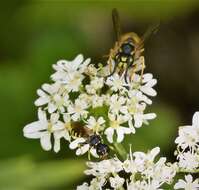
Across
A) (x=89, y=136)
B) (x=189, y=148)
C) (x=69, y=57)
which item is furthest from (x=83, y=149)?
(x=69, y=57)

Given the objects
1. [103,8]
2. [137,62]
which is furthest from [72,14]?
[137,62]

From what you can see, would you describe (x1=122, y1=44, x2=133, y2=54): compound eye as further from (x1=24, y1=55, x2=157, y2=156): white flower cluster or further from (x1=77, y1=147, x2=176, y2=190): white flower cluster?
(x1=77, y1=147, x2=176, y2=190): white flower cluster

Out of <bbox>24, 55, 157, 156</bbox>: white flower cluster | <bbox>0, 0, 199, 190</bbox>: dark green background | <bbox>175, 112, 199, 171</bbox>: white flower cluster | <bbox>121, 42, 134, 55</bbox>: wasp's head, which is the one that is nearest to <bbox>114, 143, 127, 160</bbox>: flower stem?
<bbox>24, 55, 157, 156</bbox>: white flower cluster

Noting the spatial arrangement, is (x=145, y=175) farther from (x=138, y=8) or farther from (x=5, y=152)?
(x=138, y=8)

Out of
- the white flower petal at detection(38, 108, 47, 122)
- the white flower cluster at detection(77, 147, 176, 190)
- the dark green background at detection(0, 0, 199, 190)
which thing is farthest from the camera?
the dark green background at detection(0, 0, 199, 190)

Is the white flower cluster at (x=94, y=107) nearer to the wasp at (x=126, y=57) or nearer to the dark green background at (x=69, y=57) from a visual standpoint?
the wasp at (x=126, y=57)

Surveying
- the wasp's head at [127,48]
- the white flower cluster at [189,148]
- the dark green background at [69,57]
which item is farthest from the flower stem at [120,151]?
the dark green background at [69,57]
